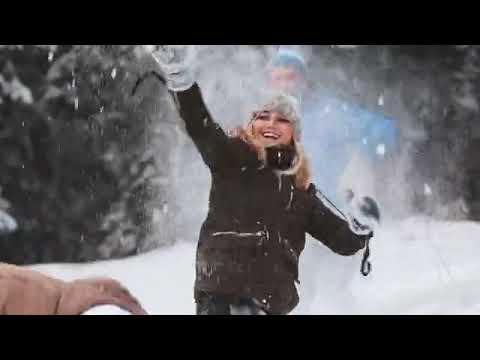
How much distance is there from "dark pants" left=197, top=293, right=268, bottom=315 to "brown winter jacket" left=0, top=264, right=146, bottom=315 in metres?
0.30

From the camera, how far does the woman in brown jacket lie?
316cm

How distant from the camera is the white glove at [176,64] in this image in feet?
10.4

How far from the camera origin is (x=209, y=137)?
10.5 ft

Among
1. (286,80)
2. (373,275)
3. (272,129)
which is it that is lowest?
(373,275)

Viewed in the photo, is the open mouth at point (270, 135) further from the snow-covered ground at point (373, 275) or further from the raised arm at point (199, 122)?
the snow-covered ground at point (373, 275)

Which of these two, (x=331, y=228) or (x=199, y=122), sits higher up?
(x=199, y=122)

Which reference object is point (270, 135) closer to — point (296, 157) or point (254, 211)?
point (296, 157)

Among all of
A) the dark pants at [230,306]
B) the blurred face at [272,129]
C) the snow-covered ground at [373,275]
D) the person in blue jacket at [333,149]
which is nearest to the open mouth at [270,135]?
the blurred face at [272,129]

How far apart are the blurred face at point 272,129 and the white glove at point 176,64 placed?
342mm

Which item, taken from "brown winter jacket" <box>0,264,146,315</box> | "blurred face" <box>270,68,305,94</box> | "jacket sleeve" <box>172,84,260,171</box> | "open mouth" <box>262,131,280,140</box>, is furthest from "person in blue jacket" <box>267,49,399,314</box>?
"brown winter jacket" <box>0,264,146,315</box>

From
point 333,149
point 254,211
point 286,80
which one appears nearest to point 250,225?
point 254,211

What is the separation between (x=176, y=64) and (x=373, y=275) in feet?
4.15

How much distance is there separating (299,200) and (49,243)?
1.13 m
